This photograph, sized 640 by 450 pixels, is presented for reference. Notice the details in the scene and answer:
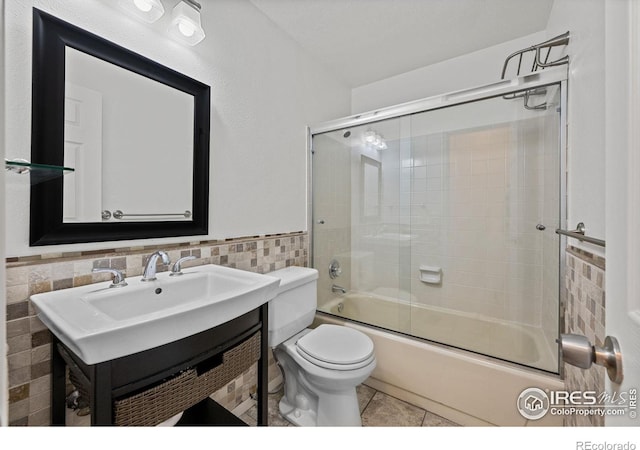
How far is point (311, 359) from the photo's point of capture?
1.29 meters

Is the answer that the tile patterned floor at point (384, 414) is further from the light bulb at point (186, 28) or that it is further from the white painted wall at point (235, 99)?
the light bulb at point (186, 28)

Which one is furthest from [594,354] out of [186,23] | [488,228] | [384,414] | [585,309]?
[186,23]

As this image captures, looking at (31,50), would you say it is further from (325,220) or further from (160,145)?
(325,220)

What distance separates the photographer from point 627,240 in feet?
1.23

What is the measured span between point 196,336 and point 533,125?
6.23 ft

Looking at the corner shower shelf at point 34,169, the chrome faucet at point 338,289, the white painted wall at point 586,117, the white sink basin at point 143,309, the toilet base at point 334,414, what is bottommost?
the toilet base at point 334,414

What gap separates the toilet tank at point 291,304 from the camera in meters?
1.33

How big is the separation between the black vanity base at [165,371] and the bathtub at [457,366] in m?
0.85

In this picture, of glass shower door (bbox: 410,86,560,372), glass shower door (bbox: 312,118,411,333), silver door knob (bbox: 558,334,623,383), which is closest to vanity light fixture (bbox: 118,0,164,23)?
glass shower door (bbox: 312,118,411,333)

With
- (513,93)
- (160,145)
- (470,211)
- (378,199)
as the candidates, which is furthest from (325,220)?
(513,93)

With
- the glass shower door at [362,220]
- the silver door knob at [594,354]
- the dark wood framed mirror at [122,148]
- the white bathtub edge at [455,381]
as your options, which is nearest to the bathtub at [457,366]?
the white bathtub edge at [455,381]

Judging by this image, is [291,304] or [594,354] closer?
[594,354]

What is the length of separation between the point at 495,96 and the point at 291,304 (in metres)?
1.57

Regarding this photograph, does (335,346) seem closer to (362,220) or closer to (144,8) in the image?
(362,220)
